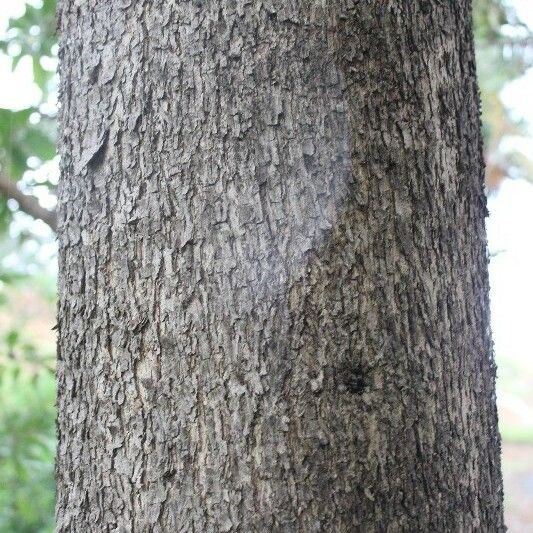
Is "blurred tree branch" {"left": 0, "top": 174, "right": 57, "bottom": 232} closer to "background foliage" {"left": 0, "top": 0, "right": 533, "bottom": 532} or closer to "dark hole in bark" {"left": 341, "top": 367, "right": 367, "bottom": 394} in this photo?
"background foliage" {"left": 0, "top": 0, "right": 533, "bottom": 532}

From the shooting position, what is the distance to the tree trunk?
112 centimetres

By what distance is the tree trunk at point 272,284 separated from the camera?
1122 mm

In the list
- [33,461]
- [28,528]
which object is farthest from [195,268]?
[28,528]

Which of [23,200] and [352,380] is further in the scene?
[23,200]

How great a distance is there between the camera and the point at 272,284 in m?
1.14

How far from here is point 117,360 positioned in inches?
47.6

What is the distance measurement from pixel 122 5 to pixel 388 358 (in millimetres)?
757

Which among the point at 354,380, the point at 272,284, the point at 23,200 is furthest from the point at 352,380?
the point at 23,200

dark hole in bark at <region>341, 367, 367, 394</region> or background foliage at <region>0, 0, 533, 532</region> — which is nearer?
dark hole in bark at <region>341, 367, 367, 394</region>

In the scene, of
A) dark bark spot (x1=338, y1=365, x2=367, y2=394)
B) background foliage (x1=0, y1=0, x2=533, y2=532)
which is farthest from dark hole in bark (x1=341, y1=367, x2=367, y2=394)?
background foliage (x1=0, y1=0, x2=533, y2=532)

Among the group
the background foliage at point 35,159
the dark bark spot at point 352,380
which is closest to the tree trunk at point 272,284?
the dark bark spot at point 352,380

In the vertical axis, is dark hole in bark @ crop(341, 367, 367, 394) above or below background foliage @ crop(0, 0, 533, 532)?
below

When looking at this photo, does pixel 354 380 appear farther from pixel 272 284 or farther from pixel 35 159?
pixel 35 159

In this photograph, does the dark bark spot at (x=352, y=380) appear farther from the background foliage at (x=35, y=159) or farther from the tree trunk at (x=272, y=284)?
the background foliage at (x=35, y=159)
